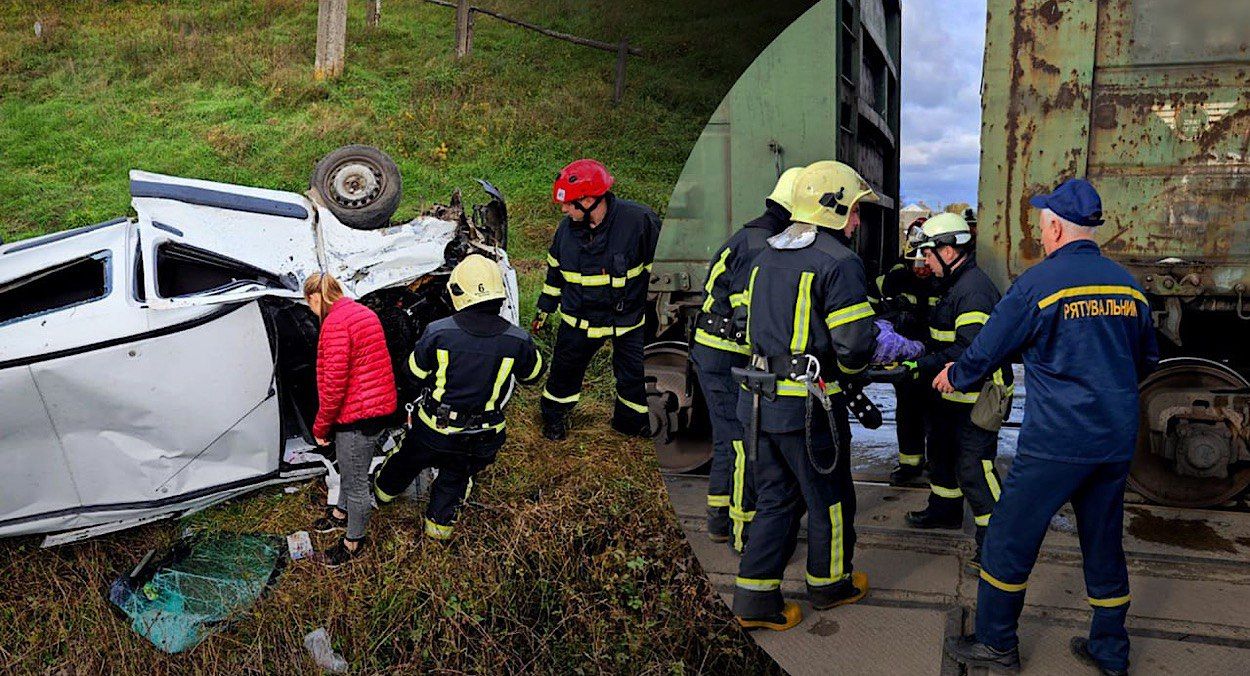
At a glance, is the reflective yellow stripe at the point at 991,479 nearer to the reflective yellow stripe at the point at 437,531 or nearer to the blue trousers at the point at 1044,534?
the blue trousers at the point at 1044,534

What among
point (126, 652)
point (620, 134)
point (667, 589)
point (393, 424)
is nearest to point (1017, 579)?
point (667, 589)

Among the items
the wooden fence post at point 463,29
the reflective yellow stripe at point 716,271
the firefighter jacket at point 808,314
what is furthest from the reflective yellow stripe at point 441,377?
the reflective yellow stripe at point 716,271

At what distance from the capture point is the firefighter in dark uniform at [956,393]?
1.47m

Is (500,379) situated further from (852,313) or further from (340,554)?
(852,313)

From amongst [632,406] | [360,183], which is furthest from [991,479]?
[360,183]

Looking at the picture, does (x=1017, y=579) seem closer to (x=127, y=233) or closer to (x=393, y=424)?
(x=393, y=424)

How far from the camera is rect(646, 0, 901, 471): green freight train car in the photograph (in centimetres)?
160

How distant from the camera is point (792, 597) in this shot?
1724 millimetres

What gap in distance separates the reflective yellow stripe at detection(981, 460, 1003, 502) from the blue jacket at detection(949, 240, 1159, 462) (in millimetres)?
122

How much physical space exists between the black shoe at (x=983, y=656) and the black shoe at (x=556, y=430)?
6.18ft

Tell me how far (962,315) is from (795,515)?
68 centimetres

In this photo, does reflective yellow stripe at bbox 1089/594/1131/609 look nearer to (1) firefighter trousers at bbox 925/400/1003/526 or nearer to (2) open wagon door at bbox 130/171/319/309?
(1) firefighter trousers at bbox 925/400/1003/526

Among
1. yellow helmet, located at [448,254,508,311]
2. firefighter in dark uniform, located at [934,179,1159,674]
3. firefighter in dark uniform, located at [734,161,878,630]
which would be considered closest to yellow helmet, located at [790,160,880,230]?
firefighter in dark uniform, located at [734,161,878,630]

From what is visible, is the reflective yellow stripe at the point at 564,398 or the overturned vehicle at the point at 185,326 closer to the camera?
the overturned vehicle at the point at 185,326
